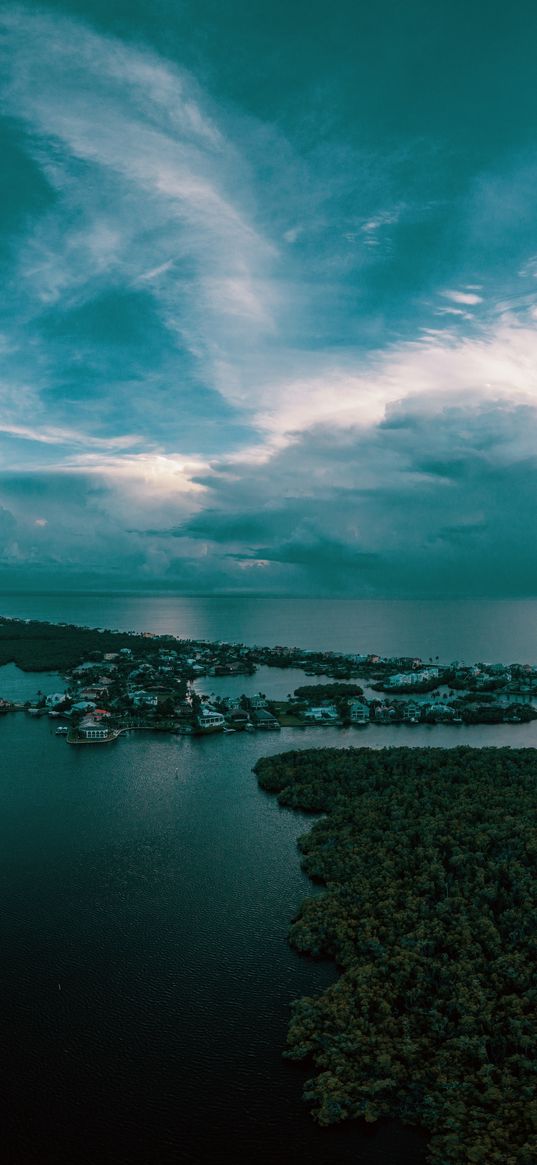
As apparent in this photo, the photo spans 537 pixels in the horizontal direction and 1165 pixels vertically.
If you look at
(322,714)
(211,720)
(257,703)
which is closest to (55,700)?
(211,720)

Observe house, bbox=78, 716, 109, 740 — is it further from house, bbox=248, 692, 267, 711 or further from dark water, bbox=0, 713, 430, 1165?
house, bbox=248, 692, 267, 711

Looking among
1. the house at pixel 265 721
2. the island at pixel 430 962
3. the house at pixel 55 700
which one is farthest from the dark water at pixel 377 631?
the island at pixel 430 962

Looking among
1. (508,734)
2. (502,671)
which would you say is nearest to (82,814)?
(508,734)

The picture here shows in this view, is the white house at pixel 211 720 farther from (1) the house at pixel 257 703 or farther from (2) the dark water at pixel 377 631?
(2) the dark water at pixel 377 631

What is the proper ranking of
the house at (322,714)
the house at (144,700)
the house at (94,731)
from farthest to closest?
1. the house at (144,700)
2. the house at (322,714)
3. the house at (94,731)

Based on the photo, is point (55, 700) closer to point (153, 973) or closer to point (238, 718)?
point (238, 718)

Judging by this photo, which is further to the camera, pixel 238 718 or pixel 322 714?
pixel 322 714

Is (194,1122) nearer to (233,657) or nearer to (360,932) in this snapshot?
(360,932)
